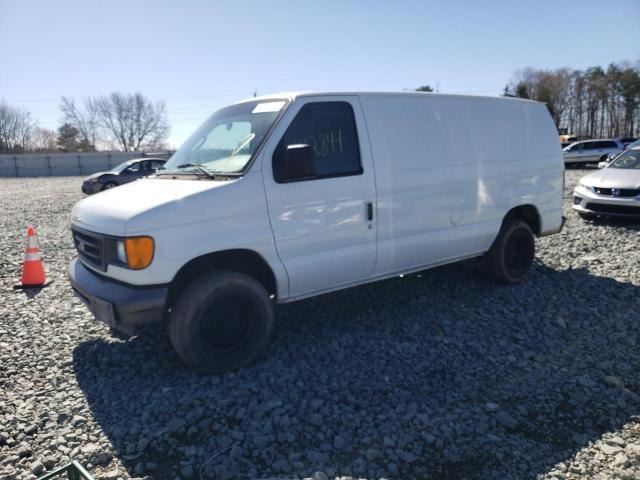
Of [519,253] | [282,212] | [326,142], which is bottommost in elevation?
[519,253]

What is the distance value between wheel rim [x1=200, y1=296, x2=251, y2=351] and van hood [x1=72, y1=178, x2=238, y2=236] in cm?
80

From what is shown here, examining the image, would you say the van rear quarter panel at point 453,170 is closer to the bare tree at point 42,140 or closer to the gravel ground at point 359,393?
the gravel ground at point 359,393

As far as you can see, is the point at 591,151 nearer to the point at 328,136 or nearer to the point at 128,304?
the point at 328,136

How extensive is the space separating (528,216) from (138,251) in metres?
4.85

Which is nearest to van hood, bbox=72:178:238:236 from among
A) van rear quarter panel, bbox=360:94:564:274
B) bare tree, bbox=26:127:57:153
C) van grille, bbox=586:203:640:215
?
van rear quarter panel, bbox=360:94:564:274

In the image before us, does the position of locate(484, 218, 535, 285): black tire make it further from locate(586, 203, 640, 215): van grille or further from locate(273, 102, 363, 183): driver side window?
locate(586, 203, 640, 215): van grille

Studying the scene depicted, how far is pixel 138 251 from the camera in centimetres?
350

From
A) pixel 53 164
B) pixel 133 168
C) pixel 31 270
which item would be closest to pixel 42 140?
pixel 53 164

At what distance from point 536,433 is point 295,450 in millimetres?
1573

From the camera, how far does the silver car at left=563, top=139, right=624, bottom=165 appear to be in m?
26.5

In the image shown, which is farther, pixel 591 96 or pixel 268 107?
pixel 591 96

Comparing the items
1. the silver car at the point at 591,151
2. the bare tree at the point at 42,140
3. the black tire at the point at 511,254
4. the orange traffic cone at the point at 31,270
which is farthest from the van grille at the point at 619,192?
the bare tree at the point at 42,140

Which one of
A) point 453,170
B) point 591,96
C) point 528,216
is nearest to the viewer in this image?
point 453,170

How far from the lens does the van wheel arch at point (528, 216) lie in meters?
5.93
